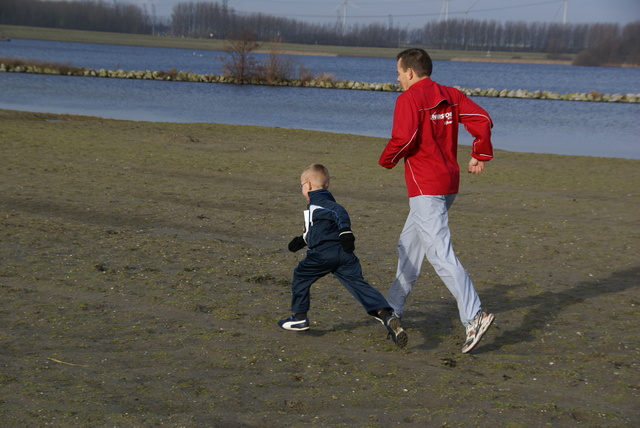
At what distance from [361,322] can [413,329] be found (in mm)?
430

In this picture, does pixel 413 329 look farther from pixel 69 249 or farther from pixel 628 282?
pixel 69 249

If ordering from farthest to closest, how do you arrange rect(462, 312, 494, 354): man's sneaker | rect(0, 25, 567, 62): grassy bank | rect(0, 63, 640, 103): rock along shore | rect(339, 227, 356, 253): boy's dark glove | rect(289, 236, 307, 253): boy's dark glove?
rect(0, 25, 567, 62): grassy bank < rect(0, 63, 640, 103): rock along shore < rect(289, 236, 307, 253): boy's dark glove < rect(462, 312, 494, 354): man's sneaker < rect(339, 227, 356, 253): boy's dark glove

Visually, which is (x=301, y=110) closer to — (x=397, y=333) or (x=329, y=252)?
(x=329, y=252)

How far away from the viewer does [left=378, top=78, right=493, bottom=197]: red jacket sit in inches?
198

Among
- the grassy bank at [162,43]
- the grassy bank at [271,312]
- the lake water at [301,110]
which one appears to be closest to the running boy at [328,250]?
the grassy bank at [271,312]

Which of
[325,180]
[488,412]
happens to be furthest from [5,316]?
[488,412]

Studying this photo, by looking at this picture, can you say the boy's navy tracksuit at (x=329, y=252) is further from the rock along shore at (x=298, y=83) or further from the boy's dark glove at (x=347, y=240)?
the rock along shore at (x=298, y=83)

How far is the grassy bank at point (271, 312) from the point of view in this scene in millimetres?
4352

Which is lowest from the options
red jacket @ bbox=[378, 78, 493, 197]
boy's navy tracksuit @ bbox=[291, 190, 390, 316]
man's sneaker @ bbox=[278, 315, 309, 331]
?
man's sneaker @ bbox=[278, 315, 309, 331]

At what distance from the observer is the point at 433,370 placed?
498cm

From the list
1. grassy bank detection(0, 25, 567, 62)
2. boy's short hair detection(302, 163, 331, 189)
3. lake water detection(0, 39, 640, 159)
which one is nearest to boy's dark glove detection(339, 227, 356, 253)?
boy's short hair detection(302, 163, 331, 189)

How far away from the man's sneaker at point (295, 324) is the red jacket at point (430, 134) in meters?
1.28

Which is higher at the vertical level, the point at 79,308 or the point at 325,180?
the point at 325,180

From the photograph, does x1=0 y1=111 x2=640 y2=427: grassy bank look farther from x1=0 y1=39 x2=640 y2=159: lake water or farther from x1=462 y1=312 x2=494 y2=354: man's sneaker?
x1=0 y1=39 x2=640 y2=159: lake water
